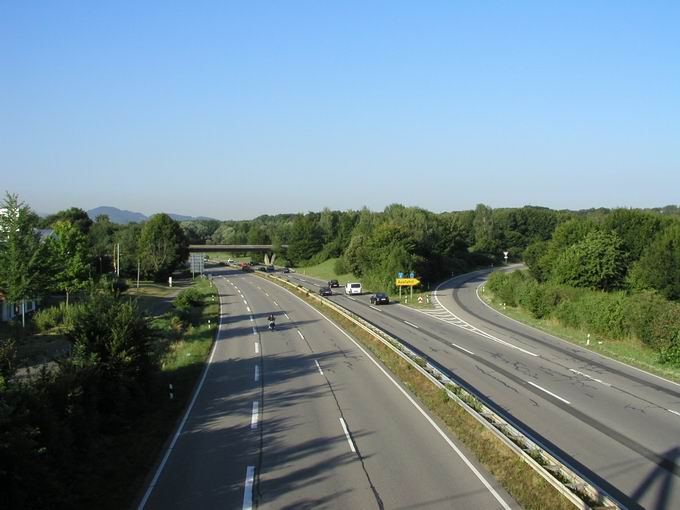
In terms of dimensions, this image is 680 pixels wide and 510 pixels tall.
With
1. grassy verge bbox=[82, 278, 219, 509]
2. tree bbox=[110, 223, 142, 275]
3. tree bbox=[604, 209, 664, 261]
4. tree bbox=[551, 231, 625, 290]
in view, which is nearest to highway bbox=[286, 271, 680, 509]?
grassy verge bbox=[82, 278, 219, 509]

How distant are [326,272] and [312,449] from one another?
90.2 m

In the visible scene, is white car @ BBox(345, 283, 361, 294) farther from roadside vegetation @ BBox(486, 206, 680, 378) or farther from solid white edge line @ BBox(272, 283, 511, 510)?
solid white edge line @ BBox(272, 283, 511, 510)

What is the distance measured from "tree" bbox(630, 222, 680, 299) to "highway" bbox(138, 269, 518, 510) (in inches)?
1385

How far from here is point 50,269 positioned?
40.3m

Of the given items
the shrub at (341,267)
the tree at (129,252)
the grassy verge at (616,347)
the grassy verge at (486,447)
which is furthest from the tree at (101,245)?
the grassy verge at (486,447)

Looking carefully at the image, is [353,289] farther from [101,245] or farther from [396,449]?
[396,449]

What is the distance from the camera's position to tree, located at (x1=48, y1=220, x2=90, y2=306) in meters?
48.8

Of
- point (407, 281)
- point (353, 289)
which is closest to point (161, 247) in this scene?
point (353, 289)

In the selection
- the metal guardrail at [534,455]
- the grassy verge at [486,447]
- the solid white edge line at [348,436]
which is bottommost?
the solid white edge line at [348,436]

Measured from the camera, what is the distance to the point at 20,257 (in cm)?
3781

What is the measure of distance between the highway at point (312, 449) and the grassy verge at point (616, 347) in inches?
488

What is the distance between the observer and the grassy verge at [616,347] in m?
25.1

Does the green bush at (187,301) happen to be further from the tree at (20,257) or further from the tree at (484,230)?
the tree at (484,230)

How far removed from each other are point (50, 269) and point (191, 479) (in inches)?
1314
